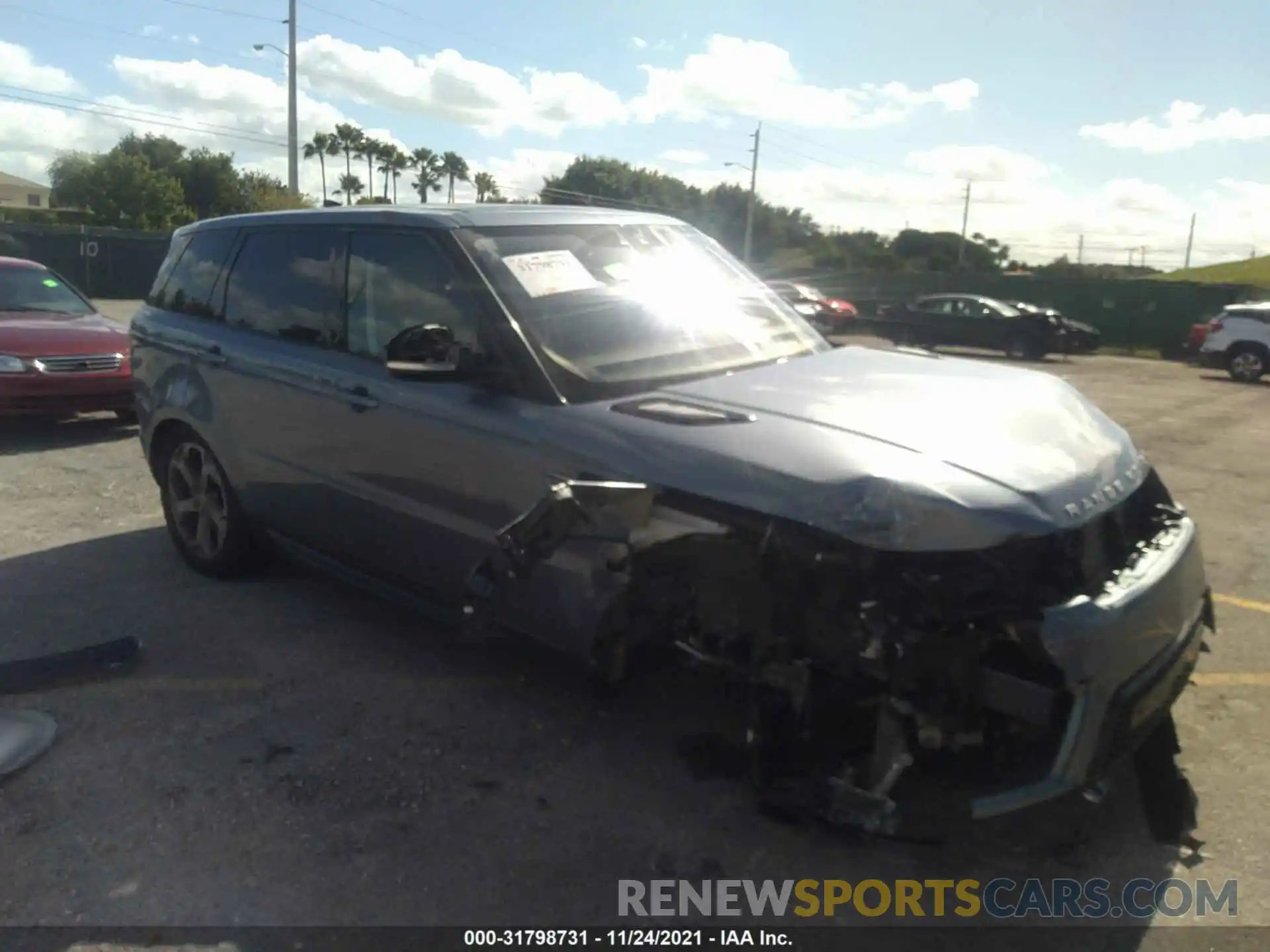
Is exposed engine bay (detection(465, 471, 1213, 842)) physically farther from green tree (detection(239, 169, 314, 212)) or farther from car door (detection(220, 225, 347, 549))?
green tree (detection(239, 169, 314, 212))

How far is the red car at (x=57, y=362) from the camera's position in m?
8.75

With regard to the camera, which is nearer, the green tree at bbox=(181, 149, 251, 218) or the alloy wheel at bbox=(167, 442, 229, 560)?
the alloy wheel at bbox=(167, 442, 229, 560)

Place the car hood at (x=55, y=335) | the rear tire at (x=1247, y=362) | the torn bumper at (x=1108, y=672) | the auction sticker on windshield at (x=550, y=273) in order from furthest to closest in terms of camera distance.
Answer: the rear tire at (x=1247, y=362) → the car hood at (x=55, y=335) → the auction sticker on windshield at (x=550, y=273) → the torn bumper at (x=1108, y=672)

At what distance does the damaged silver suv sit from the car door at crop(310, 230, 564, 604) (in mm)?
12

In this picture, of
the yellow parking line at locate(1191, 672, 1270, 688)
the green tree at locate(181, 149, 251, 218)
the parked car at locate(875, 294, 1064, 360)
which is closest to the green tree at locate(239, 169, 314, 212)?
the green tree at locate(181, 149, 251, 218)

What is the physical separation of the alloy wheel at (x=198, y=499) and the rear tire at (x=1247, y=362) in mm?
20427

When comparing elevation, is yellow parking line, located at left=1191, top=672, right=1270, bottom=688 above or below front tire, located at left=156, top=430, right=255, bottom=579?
below

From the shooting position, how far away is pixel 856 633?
2.85 m

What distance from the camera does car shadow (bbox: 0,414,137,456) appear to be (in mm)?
8805

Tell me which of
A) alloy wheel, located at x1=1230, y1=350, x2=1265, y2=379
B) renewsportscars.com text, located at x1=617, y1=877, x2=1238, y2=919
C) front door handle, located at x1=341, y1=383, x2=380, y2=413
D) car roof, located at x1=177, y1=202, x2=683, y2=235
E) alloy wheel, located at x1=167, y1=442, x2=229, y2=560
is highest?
car roof, located at x1=177, y1=202, x2=683, y2=235

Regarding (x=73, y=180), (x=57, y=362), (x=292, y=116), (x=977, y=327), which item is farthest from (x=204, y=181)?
(x=57, y=362)

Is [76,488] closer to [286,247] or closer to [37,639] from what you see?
[37,639]

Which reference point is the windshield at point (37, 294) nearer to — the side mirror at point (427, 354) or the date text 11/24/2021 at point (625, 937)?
the side mirror at point (427, 354)

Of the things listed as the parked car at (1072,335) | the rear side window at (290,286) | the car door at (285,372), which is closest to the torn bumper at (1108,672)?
the car door at (285,372)
